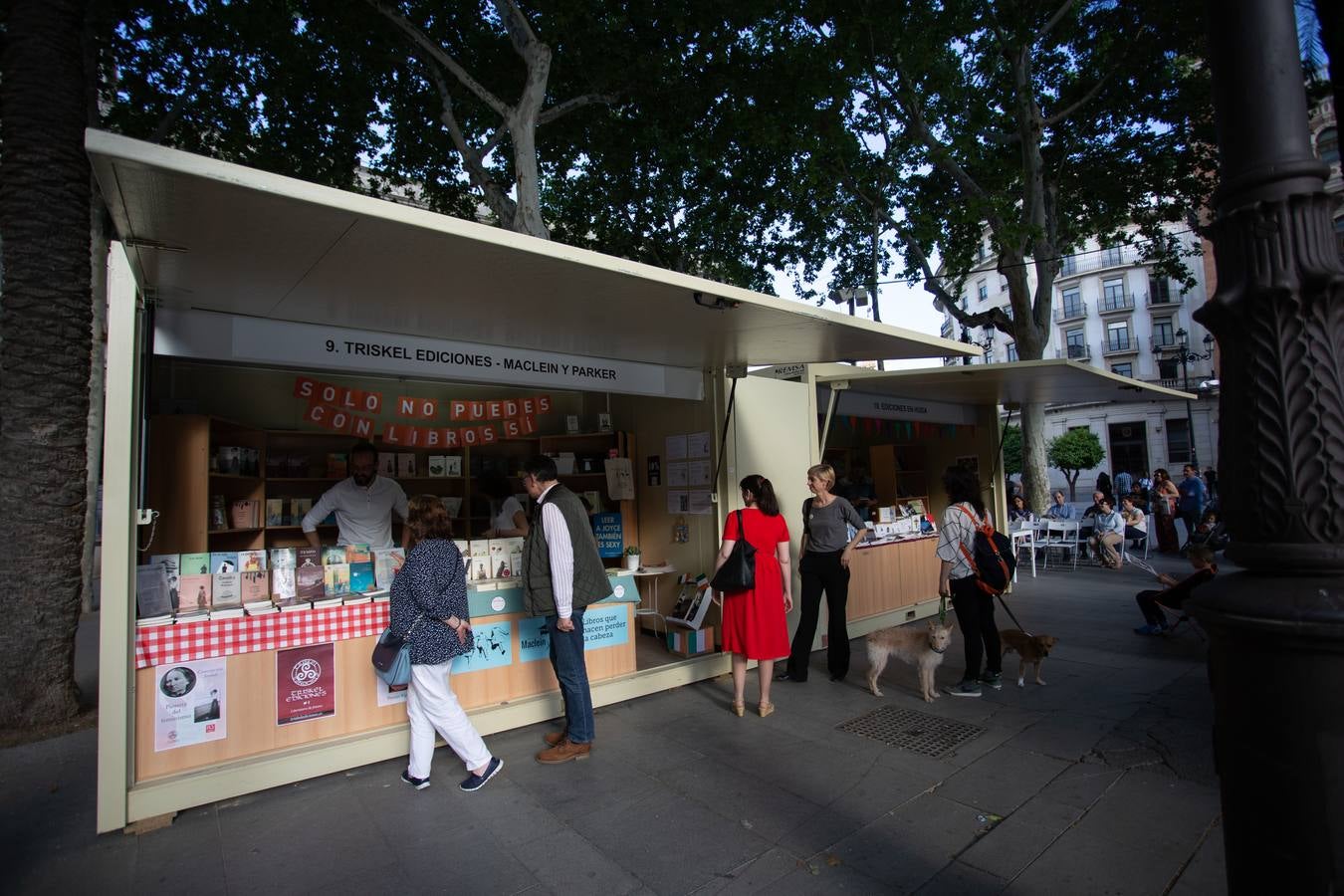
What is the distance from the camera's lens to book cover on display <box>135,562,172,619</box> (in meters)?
3.73

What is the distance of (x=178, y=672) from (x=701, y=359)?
4.19m

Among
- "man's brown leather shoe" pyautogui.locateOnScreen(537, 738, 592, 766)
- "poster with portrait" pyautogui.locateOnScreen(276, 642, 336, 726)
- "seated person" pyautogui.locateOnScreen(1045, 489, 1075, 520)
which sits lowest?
"man's brown leather shoe" pyautogui.locateOnScreen(537, 738, 592, 766)

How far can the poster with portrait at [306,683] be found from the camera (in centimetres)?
395

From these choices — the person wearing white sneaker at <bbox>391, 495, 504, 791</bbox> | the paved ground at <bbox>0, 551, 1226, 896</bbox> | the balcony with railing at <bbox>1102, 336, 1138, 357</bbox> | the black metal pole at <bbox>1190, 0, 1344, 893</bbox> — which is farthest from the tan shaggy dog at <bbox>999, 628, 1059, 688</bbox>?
the balcony with railing at <bbox>1102, 336, 1138, 357</bbox>

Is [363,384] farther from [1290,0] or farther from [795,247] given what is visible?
[795,247]

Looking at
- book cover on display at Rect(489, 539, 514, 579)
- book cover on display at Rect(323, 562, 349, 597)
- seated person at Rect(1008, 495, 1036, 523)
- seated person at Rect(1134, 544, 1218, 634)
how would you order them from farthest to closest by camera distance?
1. seated person at Rect(1008, 495, 1036, 523)
2. seated person at Rect(1134, 544, 1218, 634)
3. book cover on display at Rect(489, 539, 514, 579)
4. book cover on display at Rect(323, 562, 349, 597)

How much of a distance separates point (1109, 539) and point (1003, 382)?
500 cm

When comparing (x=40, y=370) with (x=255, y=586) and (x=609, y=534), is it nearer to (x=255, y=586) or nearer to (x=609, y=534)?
(x=255, y=586)

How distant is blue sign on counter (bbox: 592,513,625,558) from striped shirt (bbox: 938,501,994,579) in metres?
3.24

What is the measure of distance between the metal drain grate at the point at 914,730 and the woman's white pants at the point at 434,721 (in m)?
2.32

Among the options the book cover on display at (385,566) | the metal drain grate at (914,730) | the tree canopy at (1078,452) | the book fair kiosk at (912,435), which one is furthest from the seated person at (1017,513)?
the tree canopy at (1078,452)

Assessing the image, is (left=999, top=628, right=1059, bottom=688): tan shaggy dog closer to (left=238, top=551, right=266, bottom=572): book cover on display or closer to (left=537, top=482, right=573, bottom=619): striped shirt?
(left=537, top=482, right=573, bottom=619): striped shirt

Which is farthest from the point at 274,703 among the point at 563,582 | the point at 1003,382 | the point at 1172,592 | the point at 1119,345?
the point at 1119,345

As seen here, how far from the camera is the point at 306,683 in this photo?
402 cm
